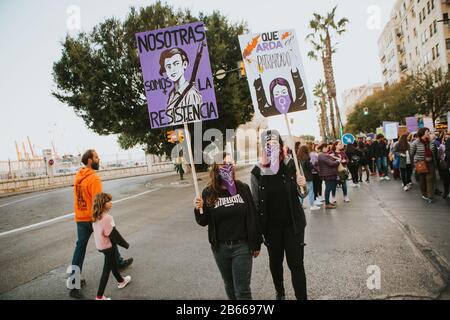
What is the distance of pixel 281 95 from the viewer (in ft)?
17.1

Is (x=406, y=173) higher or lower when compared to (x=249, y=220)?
lower

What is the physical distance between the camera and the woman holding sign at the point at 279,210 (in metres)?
3.52

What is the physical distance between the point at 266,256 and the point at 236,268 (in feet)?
8.16

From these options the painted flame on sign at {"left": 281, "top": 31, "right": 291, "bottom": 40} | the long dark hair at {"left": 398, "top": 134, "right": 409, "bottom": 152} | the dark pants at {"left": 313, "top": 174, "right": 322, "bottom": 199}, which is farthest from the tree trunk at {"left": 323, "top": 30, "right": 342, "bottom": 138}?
the painted flame on sign at {"left": 281, "top": 31, "right": 291, "bottom": 40}

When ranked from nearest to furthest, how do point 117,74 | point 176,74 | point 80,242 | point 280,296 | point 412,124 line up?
point 280,296, point 176,74, point 80,242, point 412,124, point 117,74

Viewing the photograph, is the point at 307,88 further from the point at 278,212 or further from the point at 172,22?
the point at 172,22

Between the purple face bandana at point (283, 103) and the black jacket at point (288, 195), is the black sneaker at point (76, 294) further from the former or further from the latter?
the purple face bandana at point (283, 103)

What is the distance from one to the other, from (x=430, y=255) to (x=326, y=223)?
2745 millimetres

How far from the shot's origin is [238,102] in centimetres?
2414

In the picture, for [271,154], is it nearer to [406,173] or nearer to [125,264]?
[125,264]

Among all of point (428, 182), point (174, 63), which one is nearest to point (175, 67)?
point (174, 63)

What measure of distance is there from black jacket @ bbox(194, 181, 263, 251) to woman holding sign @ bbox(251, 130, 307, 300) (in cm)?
23

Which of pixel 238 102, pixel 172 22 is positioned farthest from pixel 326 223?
pixel 172 22

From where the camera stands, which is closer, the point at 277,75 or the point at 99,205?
the point at 99,205
